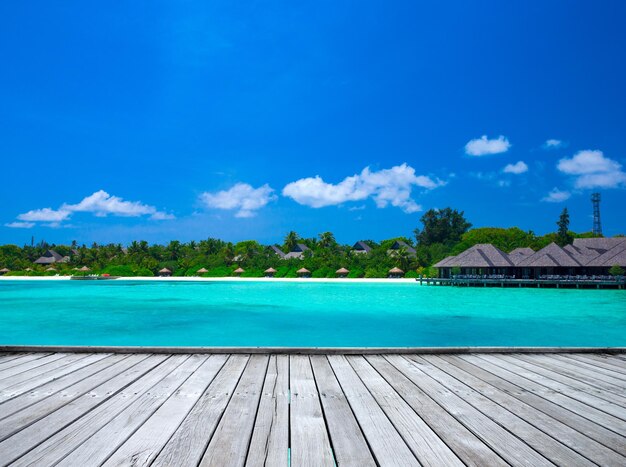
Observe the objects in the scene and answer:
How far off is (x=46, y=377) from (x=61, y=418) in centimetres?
110

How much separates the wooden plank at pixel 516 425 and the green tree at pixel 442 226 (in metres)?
69.4

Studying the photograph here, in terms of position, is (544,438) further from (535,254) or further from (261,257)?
(261,257)

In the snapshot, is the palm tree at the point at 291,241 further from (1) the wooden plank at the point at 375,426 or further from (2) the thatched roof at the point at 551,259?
(1) the wooden plank at the point at 375,426

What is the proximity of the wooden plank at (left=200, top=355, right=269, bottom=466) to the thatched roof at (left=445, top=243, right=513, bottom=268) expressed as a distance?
4152cm

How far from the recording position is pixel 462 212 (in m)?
73.9

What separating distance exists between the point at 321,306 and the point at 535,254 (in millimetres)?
27133

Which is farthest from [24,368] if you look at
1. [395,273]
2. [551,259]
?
[395,273]

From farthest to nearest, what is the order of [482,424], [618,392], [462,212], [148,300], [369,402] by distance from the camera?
[462,212]
[148,300]
[618,392]
[369,402]
[482,424]

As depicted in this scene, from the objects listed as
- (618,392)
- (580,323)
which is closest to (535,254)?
(580,323)

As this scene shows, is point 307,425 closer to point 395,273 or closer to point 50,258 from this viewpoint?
point 395,273

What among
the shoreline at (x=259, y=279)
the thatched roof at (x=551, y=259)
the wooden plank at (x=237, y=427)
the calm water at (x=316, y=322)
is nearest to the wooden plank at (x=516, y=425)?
the wooden plank at (x=237, y=427)

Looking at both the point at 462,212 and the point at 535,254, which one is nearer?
the point at 535,254

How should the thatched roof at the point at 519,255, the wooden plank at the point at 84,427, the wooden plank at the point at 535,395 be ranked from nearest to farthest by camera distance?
the wooden plank at the point at 84,427 → the wooden plank at the point at 535,395 → the thatched roof at the point at 519,255

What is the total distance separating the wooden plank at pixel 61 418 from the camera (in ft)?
6.79
